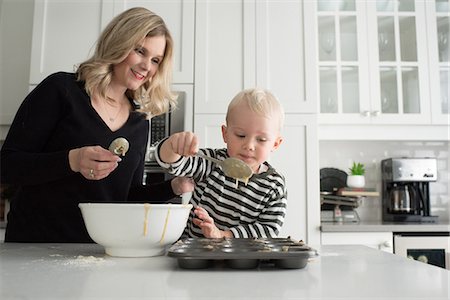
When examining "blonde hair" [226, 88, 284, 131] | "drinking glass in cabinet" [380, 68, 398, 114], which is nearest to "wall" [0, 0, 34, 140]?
"blonde hair" [226, 88, 284, 131]

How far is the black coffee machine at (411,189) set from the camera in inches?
94.7

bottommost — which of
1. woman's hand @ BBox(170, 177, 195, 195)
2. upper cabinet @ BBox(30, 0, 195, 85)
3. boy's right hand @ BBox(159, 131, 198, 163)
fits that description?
woman's hand @ BBox(170, 177, 195, 195)

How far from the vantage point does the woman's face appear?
49.5 inches

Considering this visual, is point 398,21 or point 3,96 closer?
point 3,96

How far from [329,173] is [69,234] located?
187cm

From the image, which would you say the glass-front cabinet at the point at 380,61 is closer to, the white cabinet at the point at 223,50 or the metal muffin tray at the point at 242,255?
the white cabinet at the point at 223,50

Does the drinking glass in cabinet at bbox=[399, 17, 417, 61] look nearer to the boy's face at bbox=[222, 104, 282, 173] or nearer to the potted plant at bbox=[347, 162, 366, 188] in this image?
the potted plant at bbox=[347, 162, 366, 188]

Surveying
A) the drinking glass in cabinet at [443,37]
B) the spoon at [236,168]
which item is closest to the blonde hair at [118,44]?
the spoon at [236,168]

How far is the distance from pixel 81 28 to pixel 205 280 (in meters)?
2.00

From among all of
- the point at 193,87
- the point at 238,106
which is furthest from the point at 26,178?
the point at 193,87

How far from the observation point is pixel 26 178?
104 cm

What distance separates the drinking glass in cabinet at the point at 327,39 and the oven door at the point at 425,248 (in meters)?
1.13

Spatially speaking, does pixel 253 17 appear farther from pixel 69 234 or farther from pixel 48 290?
pixel 48 290

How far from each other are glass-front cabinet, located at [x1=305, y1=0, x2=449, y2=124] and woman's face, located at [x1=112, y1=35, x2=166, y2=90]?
143 cm
